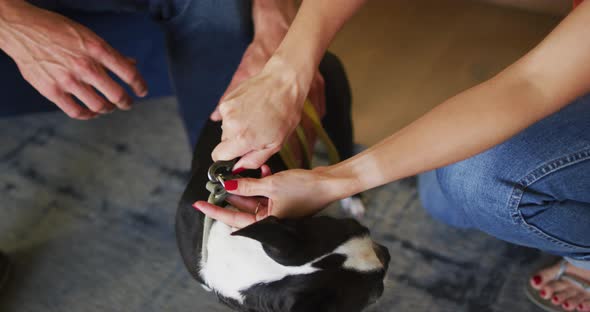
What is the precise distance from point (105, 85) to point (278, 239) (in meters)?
0.51

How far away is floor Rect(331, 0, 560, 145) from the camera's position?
1658 mm

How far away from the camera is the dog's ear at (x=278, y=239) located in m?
0.75

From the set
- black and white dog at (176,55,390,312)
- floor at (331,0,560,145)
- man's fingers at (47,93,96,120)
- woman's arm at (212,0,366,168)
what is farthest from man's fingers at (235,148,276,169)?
floor at (331,0,560,145)

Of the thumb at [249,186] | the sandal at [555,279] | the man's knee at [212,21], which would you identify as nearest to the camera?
the thumb at [249,186]

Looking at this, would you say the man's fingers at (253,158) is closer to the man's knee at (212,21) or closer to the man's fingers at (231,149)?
the man's fingers at (231,149)

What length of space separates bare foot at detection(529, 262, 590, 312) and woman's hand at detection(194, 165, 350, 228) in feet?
2.23

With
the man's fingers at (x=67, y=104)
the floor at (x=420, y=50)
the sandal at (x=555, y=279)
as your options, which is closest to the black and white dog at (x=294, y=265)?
the man's fingers at (x=67, y=104)

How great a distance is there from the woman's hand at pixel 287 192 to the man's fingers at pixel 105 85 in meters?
0.31

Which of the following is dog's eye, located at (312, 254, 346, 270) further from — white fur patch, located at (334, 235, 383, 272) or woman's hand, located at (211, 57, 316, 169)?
woman's hand, located at (211, 57, 316, 169)

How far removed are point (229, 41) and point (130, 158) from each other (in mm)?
593

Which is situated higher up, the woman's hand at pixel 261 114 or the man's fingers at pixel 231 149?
the woman's hand at pixel 261 114

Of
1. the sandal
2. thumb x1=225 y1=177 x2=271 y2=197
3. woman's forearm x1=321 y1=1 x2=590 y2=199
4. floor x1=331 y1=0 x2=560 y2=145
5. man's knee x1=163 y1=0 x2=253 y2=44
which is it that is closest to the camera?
woman's forearm x1=321 y1=1 x2=590 y2=199

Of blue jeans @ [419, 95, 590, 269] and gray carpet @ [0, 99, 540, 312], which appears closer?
blue jeans @ [419, 95, 590, 269]

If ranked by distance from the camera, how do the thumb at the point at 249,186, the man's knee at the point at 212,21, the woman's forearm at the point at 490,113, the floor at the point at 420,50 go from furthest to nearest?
the floor at the point at 420,50 → the man's knee at the point at 212,21 → the thumb at the point at 249,186 → the woman's forearm at the point at 490,113
